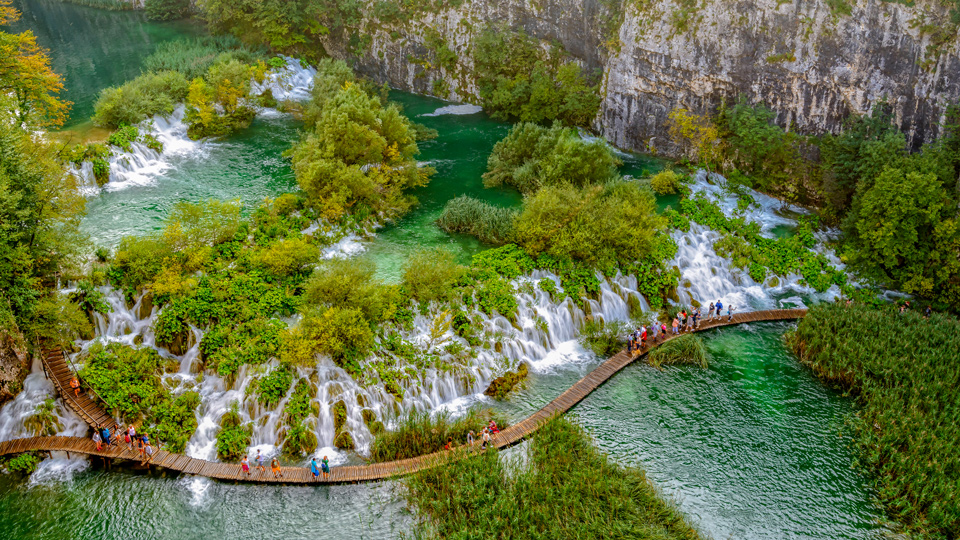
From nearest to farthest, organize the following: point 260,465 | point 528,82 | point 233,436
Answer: point 260,465, point 233,436, point 528,82

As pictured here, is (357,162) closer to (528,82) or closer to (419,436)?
(419,436)

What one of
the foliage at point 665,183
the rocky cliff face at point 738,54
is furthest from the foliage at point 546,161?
the rocky cliff face at point 738,54

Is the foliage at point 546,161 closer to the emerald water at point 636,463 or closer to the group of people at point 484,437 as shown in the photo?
the emerald water at point 636,463

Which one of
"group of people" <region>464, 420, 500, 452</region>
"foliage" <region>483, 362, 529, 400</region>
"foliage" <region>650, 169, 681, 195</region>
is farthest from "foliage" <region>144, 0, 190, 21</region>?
"group of people" <region>464, 420, 500, 452</region>

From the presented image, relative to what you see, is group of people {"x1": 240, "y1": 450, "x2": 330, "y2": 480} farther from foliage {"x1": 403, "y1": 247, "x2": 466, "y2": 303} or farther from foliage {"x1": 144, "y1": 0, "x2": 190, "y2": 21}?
foliage {"x1": 144, "y1": 0, "x2": 190, "y2": 21}

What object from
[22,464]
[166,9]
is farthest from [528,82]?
[166,9]
